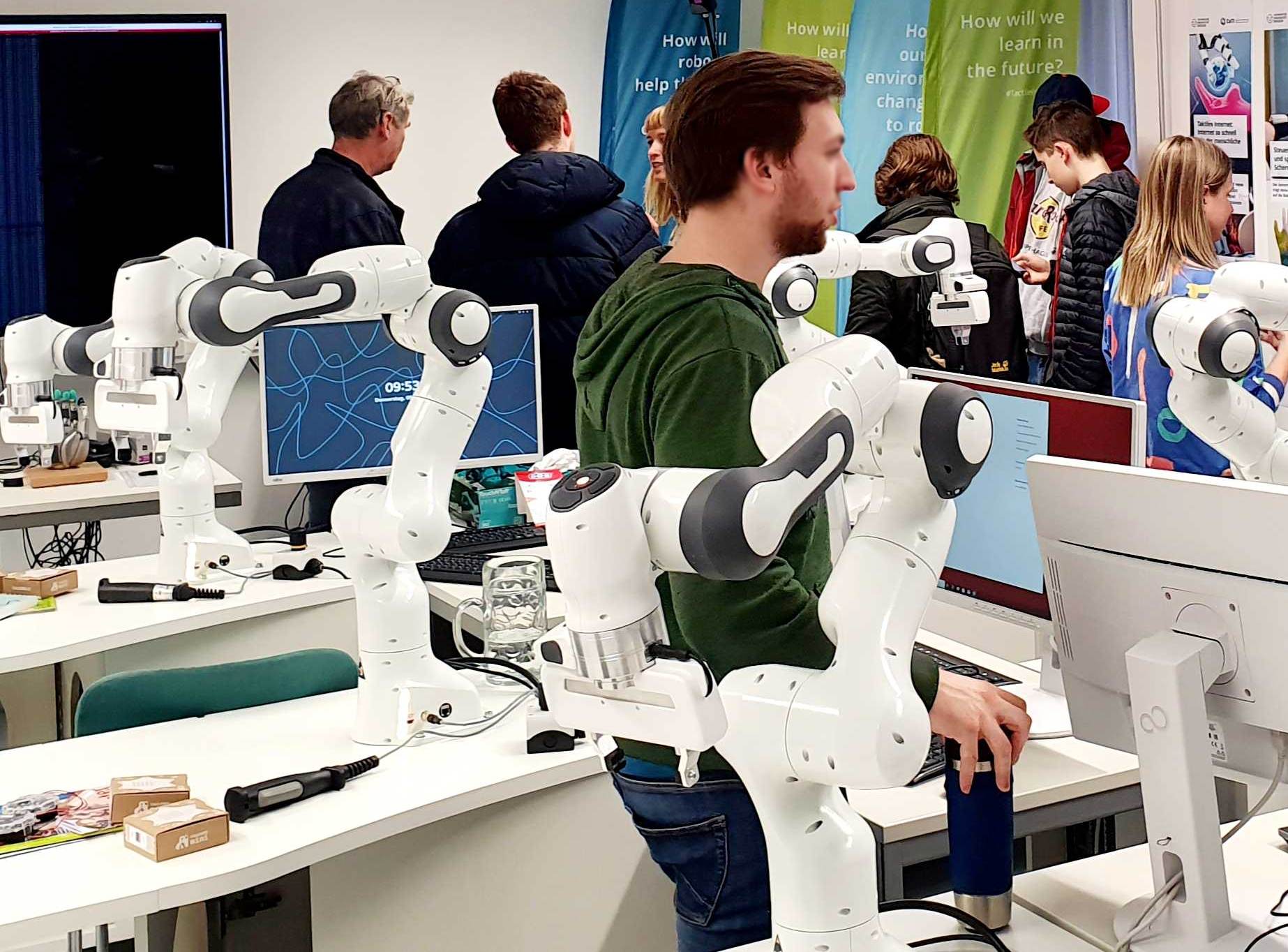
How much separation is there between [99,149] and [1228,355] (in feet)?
15.2

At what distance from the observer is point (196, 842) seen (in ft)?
6.38

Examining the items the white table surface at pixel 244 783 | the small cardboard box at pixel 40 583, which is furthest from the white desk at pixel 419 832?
the small cardboard box at pixel 40 583

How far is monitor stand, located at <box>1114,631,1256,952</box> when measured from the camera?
1.54 metres

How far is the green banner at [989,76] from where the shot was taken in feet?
17.6

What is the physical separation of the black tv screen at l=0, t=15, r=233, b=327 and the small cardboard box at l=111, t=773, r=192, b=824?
3680mm

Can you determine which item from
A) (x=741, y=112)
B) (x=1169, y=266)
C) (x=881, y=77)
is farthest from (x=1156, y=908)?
(x=881, y=77)

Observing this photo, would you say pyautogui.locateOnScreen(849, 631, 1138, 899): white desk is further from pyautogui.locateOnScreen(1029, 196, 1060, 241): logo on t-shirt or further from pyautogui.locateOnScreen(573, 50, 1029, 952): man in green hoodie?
pyautogui.locateOnScreen(1029, 196, 1060, 241): logo on t-shirt

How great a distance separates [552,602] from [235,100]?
11.1 feet

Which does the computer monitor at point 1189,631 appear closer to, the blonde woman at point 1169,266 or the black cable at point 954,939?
the black cable at point 954,939

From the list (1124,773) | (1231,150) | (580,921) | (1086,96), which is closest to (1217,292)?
(1124,773)

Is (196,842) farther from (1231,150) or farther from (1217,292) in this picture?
(1231,150)

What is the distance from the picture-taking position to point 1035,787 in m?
2.04

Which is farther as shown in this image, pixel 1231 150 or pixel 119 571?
pixel 1231 150

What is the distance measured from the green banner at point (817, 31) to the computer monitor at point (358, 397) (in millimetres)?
2651
